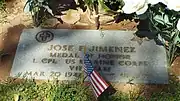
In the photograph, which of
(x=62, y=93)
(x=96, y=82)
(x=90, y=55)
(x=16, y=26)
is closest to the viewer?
(x=96, y=82)

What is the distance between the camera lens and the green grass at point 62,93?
9.05 feet

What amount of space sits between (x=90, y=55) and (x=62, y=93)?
0.38 m

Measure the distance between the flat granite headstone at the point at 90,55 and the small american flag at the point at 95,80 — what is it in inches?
8.4

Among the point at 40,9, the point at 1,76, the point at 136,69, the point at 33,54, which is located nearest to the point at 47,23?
the point at 40,9

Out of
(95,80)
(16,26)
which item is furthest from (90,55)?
(16,26)

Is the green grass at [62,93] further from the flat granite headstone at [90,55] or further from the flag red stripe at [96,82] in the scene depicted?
the flag red stripe at [96,82]

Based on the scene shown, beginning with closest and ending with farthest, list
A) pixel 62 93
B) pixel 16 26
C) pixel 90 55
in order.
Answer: pixel 62 93, pixel 90 55, pixel 16 26

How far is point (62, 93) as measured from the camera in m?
2.79

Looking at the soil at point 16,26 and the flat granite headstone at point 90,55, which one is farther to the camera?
the soil at point 16,26

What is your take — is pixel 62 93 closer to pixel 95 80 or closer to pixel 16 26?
pixel 95 80

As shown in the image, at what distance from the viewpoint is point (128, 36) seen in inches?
122

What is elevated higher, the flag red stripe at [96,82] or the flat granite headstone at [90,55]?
the flat granite headstone at [90,55]

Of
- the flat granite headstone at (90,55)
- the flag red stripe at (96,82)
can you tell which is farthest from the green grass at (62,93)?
the flag red stripe at (96,82)

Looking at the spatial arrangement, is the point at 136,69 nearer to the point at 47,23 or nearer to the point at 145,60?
the point at 145,60
